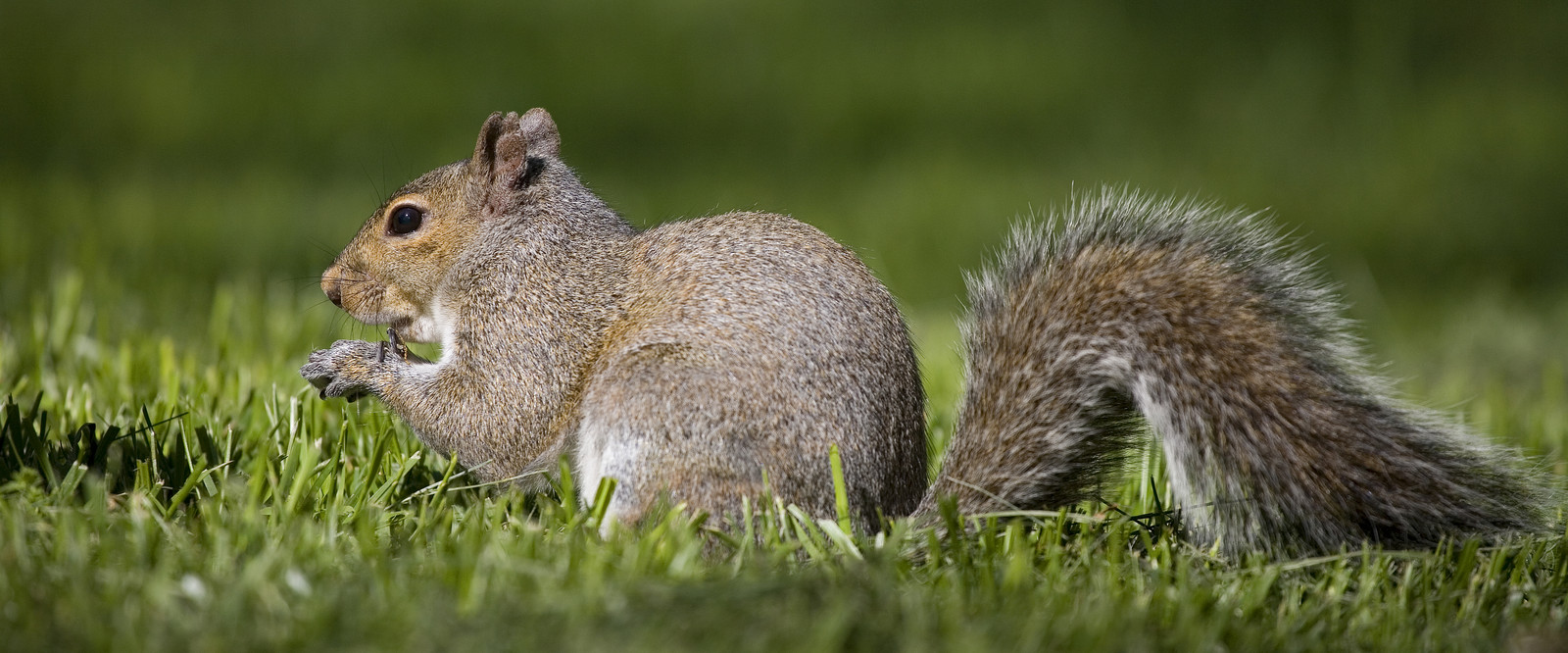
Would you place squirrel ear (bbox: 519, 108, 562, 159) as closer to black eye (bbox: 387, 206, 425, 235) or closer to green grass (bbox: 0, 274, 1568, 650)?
black eye (bbox: 387, 206, 425, 235)

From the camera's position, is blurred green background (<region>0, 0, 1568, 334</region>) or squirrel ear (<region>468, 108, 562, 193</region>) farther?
blurred green background (<region>0, 0, 1568, 334</region>)

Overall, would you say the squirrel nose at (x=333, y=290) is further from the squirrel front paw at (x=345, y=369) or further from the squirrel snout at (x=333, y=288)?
the squirrel front paw at (x=345, y=369)

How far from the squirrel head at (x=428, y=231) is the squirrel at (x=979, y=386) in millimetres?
166

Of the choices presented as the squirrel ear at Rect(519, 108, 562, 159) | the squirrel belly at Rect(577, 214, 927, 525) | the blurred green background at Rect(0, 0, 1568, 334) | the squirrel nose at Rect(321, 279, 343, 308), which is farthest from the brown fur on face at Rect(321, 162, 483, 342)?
the blurred green background at Rect(0, 0, 1568, 334)

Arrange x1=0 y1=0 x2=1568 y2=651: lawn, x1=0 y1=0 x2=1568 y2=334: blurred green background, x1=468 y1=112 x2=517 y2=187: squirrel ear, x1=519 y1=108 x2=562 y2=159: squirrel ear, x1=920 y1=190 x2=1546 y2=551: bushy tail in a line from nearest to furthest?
x1=0 y1=0 x2=1568 y2=651: lawn → x1=920 y1=190 x2=1546 y2=551: bushy tail → x1=468 y1=112 x2=517 y2=187: squirrel ear → x1=519 y1=108 x2=562 y2=159: squirrel ear → x1=0 y1=0 x2=1568 y2=334: blurred green background

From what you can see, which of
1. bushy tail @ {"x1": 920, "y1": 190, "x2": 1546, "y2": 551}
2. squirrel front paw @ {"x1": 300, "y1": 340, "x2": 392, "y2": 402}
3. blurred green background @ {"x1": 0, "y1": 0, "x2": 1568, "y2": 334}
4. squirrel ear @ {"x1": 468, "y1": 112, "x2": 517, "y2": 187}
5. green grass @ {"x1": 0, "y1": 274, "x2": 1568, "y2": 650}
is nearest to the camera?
green grass @ {"x1": 0, "y1": 274, "x2": 1568, "y2": 650}

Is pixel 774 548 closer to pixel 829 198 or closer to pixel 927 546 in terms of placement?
pixel 927 546

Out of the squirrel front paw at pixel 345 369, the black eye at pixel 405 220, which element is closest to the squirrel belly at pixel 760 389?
the squirrel front paw at pixel 345 369

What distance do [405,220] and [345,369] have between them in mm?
368

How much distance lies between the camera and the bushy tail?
201cm

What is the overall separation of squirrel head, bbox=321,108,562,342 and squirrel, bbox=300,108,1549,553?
0.17m

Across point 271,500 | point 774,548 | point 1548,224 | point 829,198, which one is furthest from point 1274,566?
point 1548,224

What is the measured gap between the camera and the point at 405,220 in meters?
2.71

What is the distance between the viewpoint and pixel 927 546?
2059 mm
